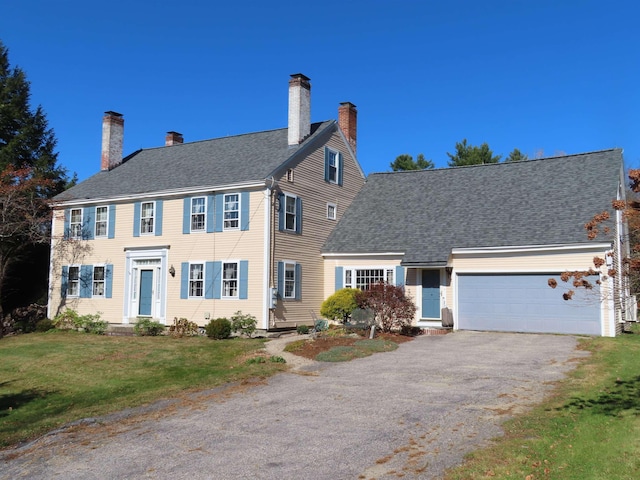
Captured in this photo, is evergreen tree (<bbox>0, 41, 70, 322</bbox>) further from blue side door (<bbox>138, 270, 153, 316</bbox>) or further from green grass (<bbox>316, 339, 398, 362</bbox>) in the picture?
green grass (<bbox>316, 339, 398, 362</bbox>)

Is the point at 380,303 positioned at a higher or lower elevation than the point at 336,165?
lower

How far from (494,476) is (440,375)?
6.18 m

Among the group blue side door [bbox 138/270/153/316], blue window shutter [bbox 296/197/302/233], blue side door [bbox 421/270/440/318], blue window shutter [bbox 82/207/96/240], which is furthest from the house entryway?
blue side door [bbox 421/270/440/318]

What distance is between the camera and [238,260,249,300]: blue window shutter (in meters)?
20.5

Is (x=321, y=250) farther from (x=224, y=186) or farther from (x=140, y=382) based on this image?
(x=140, y=382)

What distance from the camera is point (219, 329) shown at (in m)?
19.4

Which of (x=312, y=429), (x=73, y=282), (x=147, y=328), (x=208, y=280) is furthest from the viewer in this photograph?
(x=73, y=282)

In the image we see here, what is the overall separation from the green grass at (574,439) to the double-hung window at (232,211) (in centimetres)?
1315

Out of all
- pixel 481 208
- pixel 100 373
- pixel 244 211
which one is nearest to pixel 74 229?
pixel 244 211

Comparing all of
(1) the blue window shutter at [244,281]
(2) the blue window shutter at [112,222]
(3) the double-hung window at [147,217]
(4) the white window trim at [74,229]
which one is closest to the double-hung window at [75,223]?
(4) the white window trim at [74,229]

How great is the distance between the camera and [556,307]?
18.8 meters

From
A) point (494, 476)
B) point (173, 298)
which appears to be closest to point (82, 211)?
point (173, 298)

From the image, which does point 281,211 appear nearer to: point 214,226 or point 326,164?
point 214,226

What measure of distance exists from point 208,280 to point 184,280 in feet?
3.68
